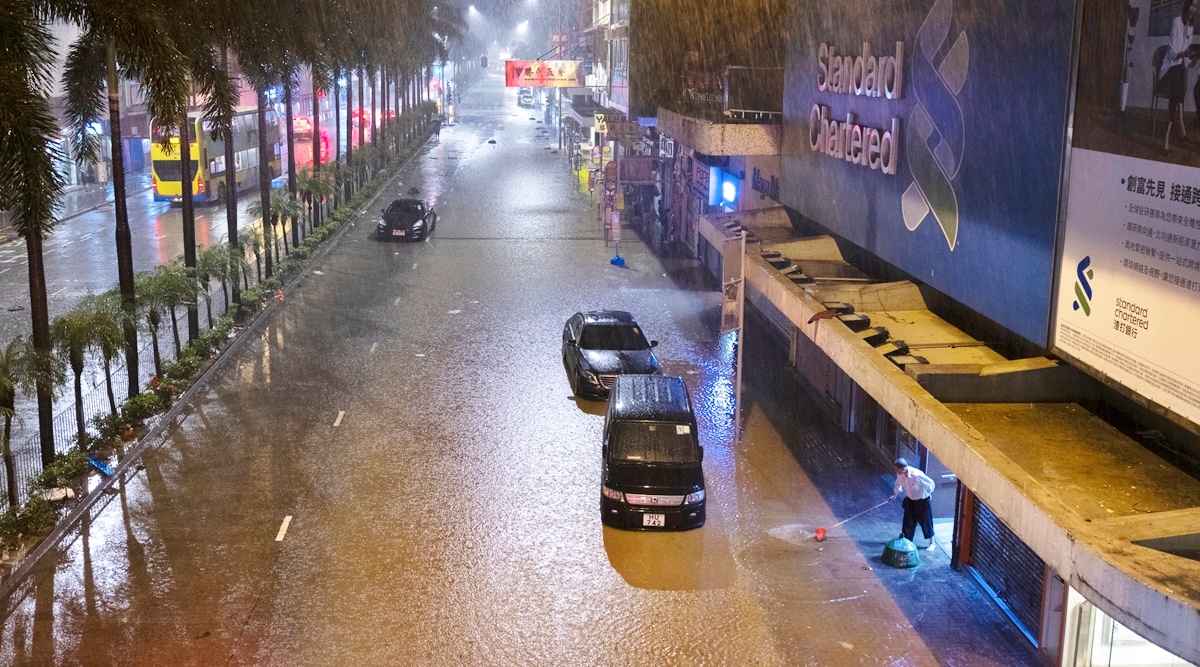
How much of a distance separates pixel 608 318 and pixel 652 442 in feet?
24.5

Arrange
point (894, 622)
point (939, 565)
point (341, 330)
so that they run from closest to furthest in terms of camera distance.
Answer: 1. point (894, 622)
2. point (939, 565)
3. point (341, 330)

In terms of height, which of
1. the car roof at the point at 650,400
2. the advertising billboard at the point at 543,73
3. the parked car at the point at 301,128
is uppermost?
the advertising billboard at the point at 543,73

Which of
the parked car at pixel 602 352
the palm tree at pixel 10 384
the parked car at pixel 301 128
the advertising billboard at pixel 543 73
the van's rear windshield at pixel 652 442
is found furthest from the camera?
the parked car at pixel 301 128

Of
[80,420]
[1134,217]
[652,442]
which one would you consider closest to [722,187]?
[652,442]

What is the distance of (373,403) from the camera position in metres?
19.9

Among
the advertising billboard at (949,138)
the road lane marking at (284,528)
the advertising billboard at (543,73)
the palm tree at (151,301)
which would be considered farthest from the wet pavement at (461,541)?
the advertising billboard at (543,73)

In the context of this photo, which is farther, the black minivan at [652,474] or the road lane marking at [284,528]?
the black minivan at [652,474]

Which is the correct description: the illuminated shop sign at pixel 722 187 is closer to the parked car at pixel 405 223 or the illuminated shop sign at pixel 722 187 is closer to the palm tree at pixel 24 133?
the parked car at pixel 405 223

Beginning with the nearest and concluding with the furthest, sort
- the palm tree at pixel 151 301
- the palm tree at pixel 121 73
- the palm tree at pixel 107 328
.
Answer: the palm tree at pixel 121 73 < the palm tree at pixel 107 328 < the palm tree at pixel 151 301

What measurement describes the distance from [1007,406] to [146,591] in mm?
9699

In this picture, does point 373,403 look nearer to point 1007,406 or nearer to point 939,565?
point 939,565

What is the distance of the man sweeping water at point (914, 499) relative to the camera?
1351 centimetres

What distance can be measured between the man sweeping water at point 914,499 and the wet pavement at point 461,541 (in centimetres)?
46

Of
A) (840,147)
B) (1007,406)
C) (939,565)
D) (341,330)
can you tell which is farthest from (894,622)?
(341,330)
